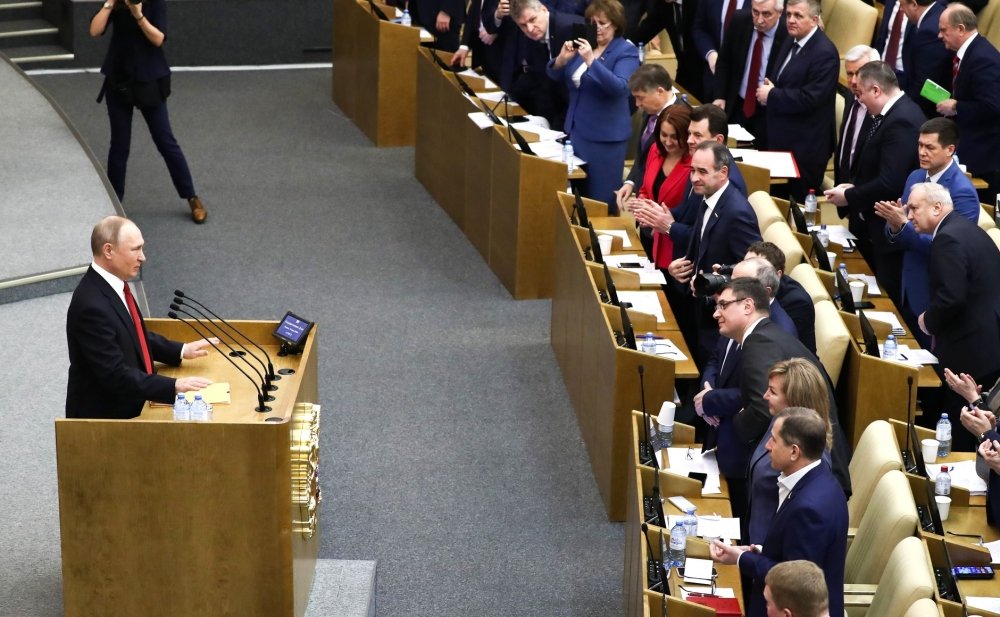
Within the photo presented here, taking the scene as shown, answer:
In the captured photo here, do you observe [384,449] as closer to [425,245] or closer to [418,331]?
[418,331]

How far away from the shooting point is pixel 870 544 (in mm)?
4652

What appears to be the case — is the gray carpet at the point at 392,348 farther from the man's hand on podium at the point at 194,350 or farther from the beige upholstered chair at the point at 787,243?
the beige upholstered chair at the point at 787,243

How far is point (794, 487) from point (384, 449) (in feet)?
9.29

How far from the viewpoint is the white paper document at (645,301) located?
647 cm

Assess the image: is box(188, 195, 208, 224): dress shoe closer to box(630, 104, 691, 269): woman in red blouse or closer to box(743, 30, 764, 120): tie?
box(630, 104, 691, 269): woman in red blouse

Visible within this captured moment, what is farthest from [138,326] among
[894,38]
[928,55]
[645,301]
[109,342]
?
[894,38]

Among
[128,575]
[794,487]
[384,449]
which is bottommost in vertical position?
[384,449]

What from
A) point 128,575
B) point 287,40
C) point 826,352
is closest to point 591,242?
point 826,352

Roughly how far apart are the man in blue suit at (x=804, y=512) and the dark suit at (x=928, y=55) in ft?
15.7

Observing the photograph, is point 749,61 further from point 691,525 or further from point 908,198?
point 691,525

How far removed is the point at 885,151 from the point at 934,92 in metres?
0.95

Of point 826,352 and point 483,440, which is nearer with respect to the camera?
point 826,352

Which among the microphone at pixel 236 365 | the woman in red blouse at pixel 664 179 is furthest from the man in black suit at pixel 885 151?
the microphone at pixel 236 365

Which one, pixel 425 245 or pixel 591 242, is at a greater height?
pixel 591 242
